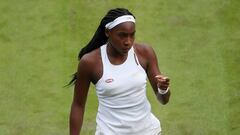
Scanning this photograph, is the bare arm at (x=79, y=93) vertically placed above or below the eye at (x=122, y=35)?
below

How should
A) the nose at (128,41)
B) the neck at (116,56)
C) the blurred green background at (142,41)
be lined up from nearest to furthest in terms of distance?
the nose at (128,41) < the neck at (116,56) < the blurred green background at (142,41)

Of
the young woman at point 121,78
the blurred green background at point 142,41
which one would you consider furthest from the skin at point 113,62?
the blurred green background at point 142,41

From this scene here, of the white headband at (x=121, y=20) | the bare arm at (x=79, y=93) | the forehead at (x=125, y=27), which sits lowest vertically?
the bare arm at (x=79, y=93)

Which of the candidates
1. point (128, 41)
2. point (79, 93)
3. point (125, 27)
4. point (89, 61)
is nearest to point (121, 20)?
point (125, 27)

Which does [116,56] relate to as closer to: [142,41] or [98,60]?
[98,60]

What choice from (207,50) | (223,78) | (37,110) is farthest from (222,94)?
(37,110)

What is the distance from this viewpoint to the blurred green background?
7.16 m

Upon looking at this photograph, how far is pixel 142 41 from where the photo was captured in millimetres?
8250

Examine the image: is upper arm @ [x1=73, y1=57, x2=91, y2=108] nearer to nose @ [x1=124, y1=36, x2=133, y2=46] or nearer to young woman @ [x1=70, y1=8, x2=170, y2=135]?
young woman @ [x1=70, y1=8, x2=170, y2=135]

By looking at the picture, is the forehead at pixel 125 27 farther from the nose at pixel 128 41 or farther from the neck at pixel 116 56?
the neck at pixel 116 56

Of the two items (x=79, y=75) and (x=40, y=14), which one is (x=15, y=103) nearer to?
(x=40, y=14)

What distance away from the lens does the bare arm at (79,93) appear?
193 inches

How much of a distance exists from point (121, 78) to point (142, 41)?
11.7 ft

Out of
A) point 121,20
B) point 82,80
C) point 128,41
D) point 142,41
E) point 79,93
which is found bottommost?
point 142,41
